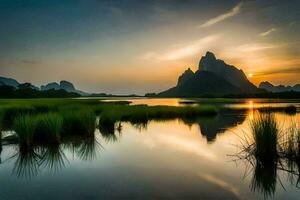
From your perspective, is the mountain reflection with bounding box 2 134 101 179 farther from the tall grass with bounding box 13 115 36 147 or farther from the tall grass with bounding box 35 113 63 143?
the tall grass with bounding box 35 113 63 143

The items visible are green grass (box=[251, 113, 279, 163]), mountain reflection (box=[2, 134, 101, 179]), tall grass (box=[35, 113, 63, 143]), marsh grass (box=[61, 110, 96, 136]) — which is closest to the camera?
mountain reflection (box=[2, 134, 101, 179])

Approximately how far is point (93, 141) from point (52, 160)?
14.7 ft

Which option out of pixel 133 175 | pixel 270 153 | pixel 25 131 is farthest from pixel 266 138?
pixel 25 131

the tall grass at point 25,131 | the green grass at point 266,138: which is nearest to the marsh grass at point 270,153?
the green grass at point 266,138

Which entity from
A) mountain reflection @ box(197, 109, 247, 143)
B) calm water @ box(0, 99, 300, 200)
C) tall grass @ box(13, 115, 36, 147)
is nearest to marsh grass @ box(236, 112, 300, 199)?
calm water @ box(0, 99, 300, 200)

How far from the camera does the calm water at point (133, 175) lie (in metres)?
7.06

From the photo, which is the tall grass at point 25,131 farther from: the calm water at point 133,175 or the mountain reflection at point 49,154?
the calm water at point 133,175

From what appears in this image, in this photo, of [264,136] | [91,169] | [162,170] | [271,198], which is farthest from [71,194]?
[264,136]

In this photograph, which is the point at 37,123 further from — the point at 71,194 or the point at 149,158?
the point at 71,194

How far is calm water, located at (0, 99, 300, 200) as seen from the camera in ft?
23.2

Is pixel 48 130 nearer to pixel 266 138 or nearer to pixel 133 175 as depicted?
pixel 133 175

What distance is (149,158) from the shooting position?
Answer: 11.8 m

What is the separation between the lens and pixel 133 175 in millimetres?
8867

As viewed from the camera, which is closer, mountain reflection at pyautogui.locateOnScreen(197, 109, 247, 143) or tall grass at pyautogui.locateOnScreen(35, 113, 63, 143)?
tall grass at pyautogui.locateOnScreen(35, 113, 63, 143)
